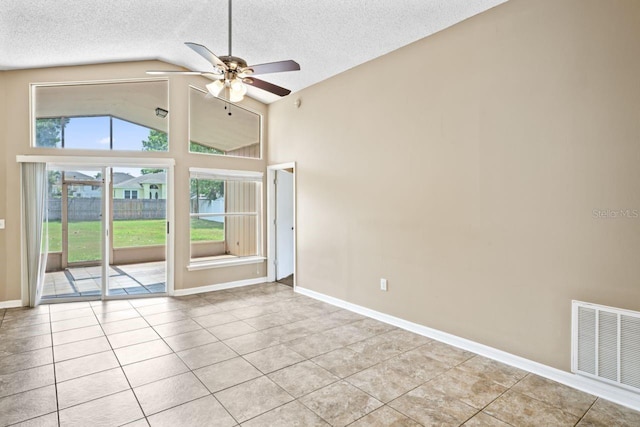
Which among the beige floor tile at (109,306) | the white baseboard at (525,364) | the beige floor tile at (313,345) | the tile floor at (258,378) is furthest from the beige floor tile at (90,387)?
the white baseboard at (525,364)

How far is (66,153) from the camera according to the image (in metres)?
4.69

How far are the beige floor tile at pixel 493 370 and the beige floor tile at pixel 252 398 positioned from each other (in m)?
1.55

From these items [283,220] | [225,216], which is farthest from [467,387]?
[225,216]

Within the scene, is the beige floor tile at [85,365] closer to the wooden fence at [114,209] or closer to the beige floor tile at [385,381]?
the beige floor tile at [385,381]

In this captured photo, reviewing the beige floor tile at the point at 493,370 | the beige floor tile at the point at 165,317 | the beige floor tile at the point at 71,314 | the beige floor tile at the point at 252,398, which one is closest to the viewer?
the beige floor tile at the point at 252,398

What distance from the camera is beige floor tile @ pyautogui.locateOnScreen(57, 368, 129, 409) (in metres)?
2.44

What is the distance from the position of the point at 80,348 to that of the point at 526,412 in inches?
151

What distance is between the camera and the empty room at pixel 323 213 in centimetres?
242

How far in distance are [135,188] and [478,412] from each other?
16.4 feet

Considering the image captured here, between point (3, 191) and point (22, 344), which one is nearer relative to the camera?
point (22, 344)

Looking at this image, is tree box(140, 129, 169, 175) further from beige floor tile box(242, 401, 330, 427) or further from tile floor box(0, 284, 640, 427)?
beige floor tile box(242, 401, 330, 427)

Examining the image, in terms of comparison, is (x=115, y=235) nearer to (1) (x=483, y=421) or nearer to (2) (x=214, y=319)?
(2) (x=214, y=319)

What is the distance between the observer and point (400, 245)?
3877mm

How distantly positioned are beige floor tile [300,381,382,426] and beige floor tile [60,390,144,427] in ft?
3.77
